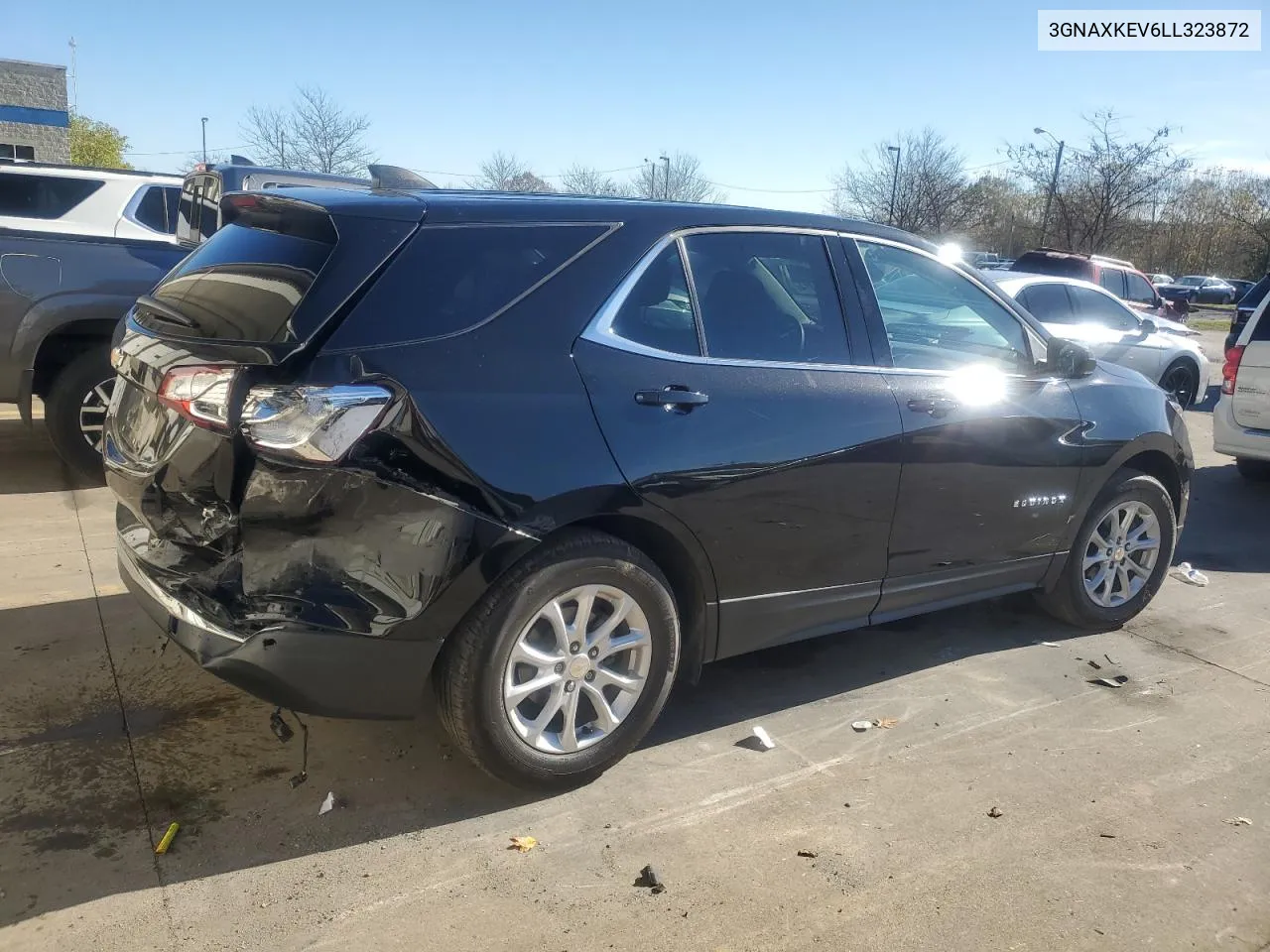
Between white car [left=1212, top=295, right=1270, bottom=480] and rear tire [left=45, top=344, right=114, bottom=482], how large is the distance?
823 centimetres

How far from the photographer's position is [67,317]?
20.9 ft

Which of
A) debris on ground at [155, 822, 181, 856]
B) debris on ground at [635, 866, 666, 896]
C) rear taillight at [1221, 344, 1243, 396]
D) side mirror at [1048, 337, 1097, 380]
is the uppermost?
side mirror at [1048, 337, 1097, 380]

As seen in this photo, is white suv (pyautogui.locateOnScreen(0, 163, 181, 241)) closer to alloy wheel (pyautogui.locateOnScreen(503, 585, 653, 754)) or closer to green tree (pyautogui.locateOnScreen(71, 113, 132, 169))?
alloy wheel (pyautogui.locateOnScreen(503, 585, 653, 754))

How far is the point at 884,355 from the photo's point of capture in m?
3.89

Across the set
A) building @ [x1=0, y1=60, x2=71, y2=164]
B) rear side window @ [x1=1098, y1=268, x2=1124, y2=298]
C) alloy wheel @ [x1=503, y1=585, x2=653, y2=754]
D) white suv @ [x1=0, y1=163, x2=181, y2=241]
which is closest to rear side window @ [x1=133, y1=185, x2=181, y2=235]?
white suv @ [x1=0, y1=163, x2=181, y2=241]

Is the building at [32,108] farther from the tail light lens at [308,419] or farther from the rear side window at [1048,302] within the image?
the tail light lens at [308,419]

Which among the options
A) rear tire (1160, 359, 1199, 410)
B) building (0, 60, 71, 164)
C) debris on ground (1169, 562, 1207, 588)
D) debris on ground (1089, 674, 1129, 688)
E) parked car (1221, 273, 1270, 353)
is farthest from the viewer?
building (0, 60, 71, 164)

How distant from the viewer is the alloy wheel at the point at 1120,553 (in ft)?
16.0

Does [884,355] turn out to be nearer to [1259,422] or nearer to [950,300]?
[950,300]

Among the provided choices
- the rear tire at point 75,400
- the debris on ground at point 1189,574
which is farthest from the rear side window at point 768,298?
the rear tire at point 75,400

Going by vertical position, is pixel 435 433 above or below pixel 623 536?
above

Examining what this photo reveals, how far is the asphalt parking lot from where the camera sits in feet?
8.77

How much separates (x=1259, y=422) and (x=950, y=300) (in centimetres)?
511

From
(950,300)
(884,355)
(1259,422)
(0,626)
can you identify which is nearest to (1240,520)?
(1259,422)
